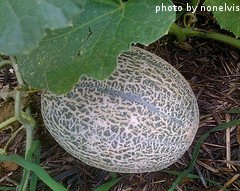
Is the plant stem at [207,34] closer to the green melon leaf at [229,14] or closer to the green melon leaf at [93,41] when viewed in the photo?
the green melon leaf at [229,14]

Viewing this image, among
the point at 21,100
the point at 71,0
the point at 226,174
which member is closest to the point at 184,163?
the point at 226,174

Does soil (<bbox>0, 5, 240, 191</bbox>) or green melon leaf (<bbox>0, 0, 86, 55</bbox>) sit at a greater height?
green melon leaf (<bbox>0, 0, 86, 55</bbox>)

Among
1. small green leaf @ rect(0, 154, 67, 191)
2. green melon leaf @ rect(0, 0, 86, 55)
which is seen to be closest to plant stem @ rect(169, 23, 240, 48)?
small green leaf @ rect(0, 154, 67, 191)

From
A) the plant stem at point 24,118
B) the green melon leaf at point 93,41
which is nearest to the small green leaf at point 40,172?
the plant stem at point 24,118

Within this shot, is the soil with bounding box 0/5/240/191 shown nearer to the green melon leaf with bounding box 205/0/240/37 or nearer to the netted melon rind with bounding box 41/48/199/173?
the netted melon rind with bounding box 41/48/199/173

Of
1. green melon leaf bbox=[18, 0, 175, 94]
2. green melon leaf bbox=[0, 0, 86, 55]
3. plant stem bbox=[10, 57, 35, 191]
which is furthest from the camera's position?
plant stem bbox=[10, 57, 35, 191]
